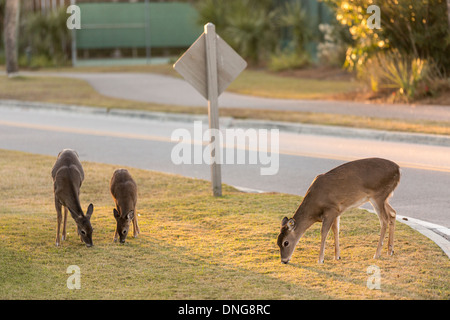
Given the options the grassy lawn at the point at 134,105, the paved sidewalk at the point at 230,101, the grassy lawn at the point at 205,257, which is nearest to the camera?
the grassy lawn at the point at 205,257

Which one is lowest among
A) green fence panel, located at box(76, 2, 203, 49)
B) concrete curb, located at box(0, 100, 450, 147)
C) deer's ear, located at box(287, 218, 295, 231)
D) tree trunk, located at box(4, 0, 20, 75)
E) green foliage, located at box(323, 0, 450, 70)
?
deer's ear, located at box(287, 218, 295, 231)

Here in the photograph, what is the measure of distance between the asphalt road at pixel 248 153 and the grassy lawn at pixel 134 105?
910 mm

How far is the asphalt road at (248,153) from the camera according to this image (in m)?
10.7

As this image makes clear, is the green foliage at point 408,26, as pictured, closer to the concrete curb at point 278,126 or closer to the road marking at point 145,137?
the concrete curb at point 278,126

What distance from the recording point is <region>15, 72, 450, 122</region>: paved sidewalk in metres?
18.8

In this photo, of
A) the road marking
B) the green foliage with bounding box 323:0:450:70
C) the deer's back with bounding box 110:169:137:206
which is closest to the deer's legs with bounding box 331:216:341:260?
the deer's back with bounding box 110:169:137:206

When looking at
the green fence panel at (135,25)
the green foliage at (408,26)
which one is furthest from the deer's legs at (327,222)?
the green fence panel at (135,25)

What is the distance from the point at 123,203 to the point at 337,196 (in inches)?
83.5

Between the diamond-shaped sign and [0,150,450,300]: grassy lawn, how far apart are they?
1466 mm

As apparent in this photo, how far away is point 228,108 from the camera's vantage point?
2072cm

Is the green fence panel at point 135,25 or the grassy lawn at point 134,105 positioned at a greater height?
the green fence panel at point 135,25

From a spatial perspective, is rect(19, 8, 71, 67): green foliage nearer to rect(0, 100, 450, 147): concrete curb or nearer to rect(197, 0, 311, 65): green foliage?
rect(197, 0, 311, 65): green foliage

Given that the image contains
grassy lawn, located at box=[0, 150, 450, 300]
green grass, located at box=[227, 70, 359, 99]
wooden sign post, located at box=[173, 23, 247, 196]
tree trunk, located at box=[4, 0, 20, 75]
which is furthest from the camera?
tree trunk, located at box=[4, 0, 20, 75]

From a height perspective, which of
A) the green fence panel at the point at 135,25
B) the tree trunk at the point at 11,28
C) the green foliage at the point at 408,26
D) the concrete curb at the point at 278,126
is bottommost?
the concrete curb at the point at 278,126
